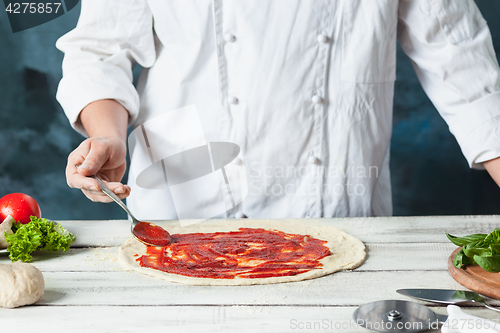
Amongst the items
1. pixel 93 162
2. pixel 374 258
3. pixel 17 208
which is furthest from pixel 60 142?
pixel 374 258

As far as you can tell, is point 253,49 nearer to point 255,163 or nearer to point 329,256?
point 255,163

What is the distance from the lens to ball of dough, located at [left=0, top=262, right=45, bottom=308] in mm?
699

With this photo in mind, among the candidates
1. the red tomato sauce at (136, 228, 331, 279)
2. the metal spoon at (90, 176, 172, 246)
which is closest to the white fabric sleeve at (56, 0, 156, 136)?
the metal spoon at (90, 176, 172, 246)

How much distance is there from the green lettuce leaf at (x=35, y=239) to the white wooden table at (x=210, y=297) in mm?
24

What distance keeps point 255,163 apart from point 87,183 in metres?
0.51

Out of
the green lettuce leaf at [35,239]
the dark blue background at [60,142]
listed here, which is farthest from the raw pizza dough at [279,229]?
the dark blue background at [60,142]

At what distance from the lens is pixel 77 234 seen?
1109mm

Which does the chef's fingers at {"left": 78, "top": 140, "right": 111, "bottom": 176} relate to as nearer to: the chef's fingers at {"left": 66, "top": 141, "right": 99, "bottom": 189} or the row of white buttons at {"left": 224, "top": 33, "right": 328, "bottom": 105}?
the chef's fingers at {"left": 66, "top": 141, "right": 99, "bottom": 189}

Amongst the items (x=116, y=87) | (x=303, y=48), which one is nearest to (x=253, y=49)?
(x=303, y=48)

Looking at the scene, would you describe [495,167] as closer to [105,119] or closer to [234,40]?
[234,40]

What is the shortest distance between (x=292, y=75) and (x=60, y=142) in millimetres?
1571

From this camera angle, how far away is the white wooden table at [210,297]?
67 centimetres

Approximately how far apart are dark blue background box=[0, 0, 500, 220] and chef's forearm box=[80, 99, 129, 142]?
120 cm

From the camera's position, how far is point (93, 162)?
1.00 m
